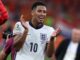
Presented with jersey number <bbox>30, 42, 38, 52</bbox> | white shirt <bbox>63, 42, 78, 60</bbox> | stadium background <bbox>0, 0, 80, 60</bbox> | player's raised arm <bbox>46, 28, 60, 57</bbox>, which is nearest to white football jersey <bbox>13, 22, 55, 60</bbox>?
jersey number <bbox>30, 42, 38, 52</bbox>

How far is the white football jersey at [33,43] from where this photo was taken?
19.8 feet

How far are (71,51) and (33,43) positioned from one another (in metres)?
1.33

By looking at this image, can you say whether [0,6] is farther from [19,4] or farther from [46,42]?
[19,4]

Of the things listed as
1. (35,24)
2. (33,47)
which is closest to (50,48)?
(33,47)

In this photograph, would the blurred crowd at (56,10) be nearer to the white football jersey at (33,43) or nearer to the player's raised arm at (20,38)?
the white football jersey at (33,43)

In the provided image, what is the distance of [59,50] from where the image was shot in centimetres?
721

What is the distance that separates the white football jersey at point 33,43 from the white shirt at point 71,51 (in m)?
1.09

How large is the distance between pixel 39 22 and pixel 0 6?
1.75m

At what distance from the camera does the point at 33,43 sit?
19.9ft

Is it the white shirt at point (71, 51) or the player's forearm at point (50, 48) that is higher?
the player's forearm at point (50, 48)

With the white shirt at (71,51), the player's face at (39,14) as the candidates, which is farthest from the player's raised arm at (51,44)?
the white shirt at (71,51)

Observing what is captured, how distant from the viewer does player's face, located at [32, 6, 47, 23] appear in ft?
19.4

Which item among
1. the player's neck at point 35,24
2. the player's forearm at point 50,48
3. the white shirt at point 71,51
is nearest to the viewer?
the player's forearm at point 50,48

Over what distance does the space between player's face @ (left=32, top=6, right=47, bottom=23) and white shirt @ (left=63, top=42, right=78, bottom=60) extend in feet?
4.40
